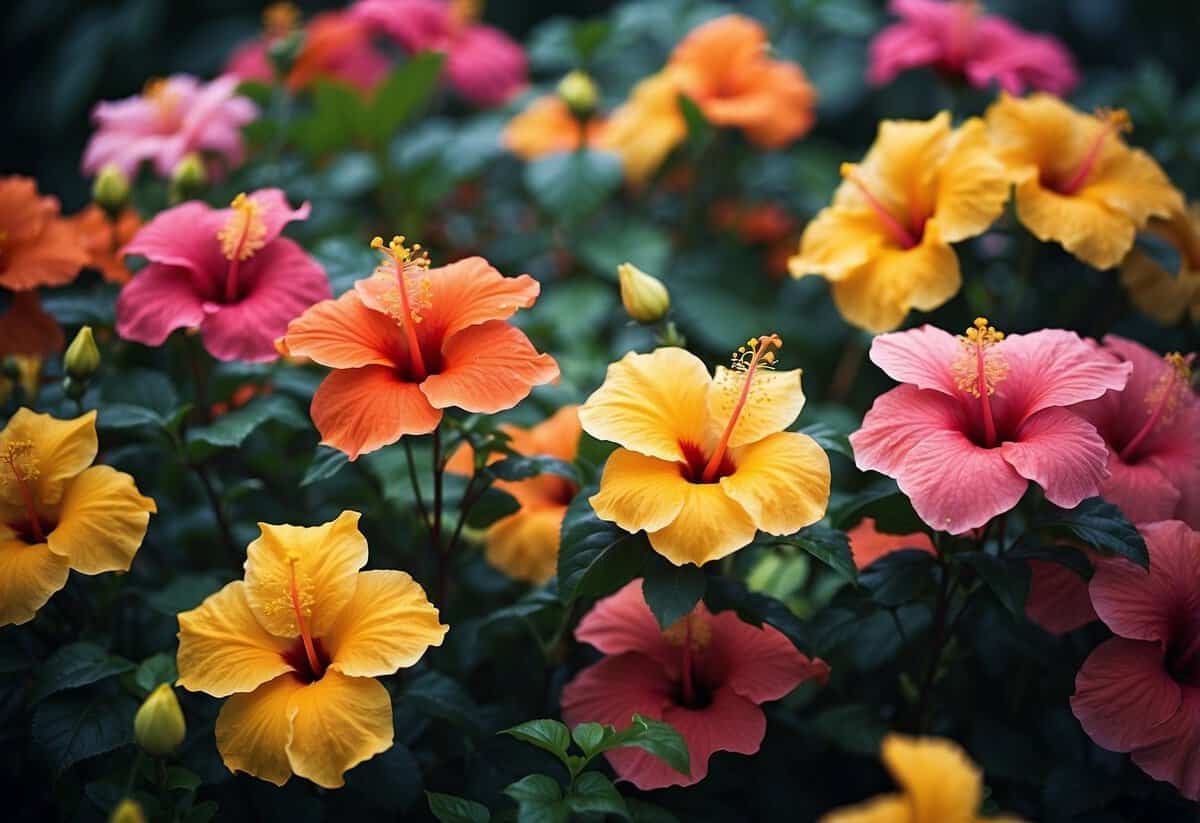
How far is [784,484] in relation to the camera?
42.9 inches

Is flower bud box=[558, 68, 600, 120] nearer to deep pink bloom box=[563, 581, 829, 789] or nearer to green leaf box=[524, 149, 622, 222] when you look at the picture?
green leaf box=[524, 149, 622, 222]

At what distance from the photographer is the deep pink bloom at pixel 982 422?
3.49 ft

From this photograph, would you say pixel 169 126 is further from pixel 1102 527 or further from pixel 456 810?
pixel 1102 527

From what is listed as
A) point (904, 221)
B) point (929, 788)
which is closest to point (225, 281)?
point (904, 221)

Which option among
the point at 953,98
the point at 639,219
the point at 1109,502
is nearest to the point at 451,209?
the point at 639,219

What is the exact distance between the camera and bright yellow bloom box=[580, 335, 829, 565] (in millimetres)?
1070

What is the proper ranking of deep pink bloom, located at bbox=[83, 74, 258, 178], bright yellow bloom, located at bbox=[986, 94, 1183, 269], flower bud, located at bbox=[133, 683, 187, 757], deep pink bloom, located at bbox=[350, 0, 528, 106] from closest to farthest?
flower bud, located at bbox=[133, 683, 187, 757], bright yellow bloom, located at bbox=[986, 94, 1183, 269], deep pink bloom, located at bbox=[83, 74, 258, 178], deep pink bloom, located at bbox=[350, 0, 528, 106]

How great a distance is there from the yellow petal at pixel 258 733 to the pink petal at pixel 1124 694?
0.77 meters

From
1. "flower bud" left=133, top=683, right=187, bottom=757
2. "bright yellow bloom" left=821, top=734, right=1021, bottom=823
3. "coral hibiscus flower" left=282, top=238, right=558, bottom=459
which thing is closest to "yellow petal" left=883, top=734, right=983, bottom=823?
"bright yellow bloom" left=821, top=734, right=1021, bottom=823

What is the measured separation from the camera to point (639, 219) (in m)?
2.24

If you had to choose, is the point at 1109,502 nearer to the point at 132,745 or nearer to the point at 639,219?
the point at 132,745

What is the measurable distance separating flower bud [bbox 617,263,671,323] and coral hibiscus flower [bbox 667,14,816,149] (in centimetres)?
70

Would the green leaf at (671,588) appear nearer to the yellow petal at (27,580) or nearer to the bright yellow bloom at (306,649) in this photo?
the bright yellow bloom at (306,649)

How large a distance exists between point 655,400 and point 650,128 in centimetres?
92
